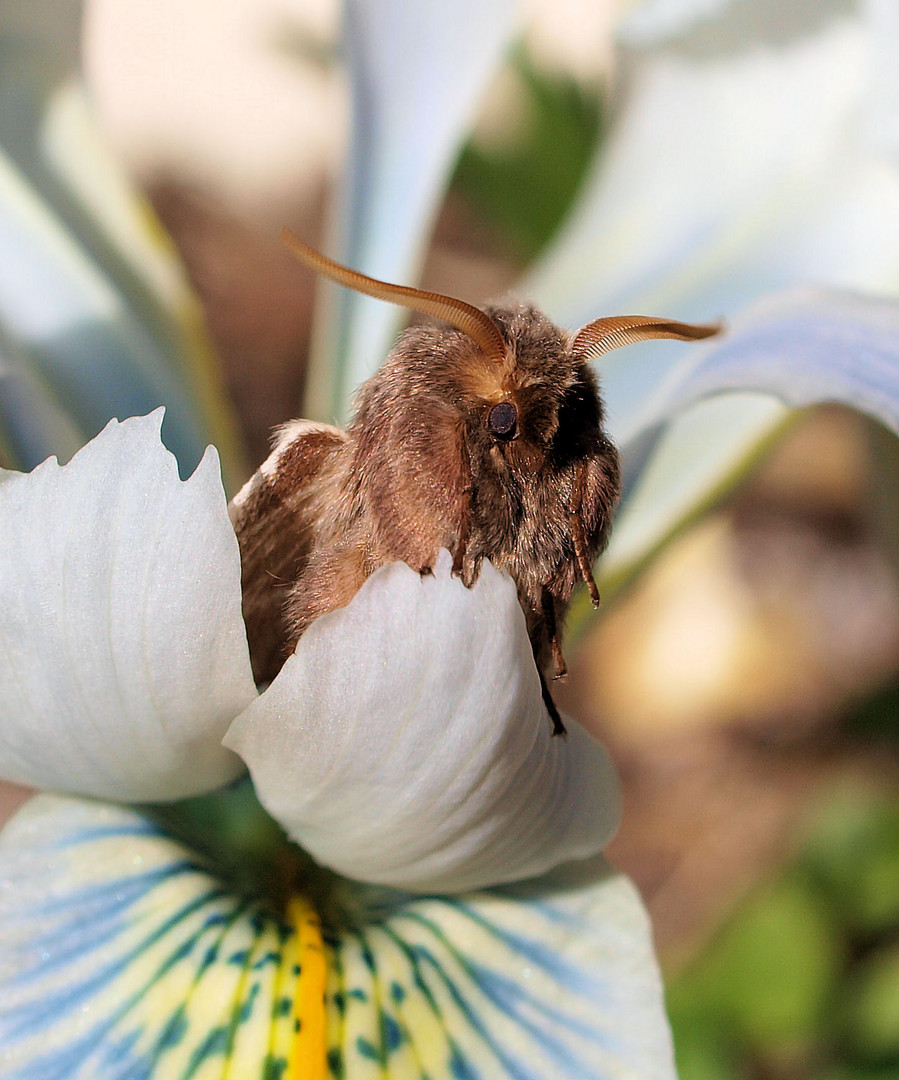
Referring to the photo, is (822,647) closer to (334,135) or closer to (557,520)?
(334,135)

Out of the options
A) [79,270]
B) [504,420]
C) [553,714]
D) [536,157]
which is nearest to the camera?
[504,420]

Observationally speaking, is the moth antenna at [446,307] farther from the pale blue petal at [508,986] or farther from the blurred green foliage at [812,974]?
the blurred green foliage at [812,974]

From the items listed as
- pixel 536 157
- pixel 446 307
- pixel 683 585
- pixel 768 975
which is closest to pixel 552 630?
pixel 446 307

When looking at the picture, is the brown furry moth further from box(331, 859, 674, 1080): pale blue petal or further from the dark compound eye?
→ box(331, 859, 674, 1080): pale blue petal

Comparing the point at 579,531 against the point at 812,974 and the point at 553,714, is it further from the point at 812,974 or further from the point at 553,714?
the point at 812,974

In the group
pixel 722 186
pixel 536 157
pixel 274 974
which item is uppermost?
pixel 722 186

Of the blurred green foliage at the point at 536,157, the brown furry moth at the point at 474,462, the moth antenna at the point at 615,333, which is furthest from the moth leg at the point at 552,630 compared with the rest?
the blurred green foliage at the point at 536,157

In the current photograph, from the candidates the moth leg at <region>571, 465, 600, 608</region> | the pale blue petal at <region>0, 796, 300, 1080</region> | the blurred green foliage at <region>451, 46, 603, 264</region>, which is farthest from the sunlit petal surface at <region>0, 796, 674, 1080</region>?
the blurred green foliage at <region>451, 46, 603, 264</region>
